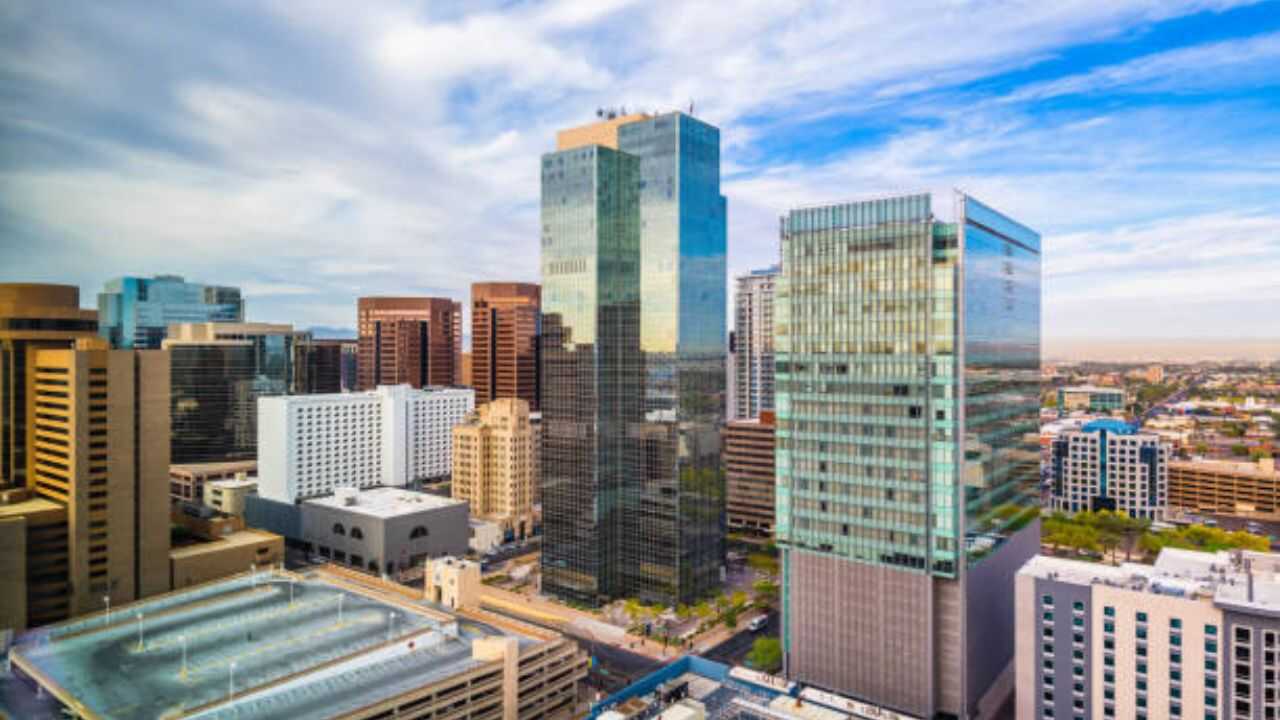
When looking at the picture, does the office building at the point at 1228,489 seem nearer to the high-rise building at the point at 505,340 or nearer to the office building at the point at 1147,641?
the office building at the point at 1147,641

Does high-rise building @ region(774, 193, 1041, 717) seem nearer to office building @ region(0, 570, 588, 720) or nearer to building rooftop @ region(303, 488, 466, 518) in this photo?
office building @ region(0, 570, 588, 720)

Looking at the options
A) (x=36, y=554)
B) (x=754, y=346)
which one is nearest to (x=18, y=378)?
(x=36, y=554)

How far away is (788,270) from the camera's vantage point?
36.1 metres

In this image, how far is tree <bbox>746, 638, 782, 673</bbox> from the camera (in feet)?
124

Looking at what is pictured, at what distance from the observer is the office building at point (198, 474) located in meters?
75.4

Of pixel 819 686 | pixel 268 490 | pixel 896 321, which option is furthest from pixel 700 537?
pixel 268 490

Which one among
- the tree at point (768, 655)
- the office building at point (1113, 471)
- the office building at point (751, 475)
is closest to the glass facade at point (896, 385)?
the tree at point (768, 655)

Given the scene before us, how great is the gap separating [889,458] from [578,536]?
23711 mm

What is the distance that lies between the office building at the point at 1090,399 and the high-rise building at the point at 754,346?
42.5m

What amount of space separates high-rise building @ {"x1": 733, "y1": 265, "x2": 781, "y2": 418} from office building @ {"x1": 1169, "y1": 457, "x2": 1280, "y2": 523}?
151 ft

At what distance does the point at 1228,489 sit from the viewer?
224 feet

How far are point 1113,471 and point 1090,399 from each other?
4283cm

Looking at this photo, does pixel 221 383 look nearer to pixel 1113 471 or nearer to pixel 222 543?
pixel 222 543

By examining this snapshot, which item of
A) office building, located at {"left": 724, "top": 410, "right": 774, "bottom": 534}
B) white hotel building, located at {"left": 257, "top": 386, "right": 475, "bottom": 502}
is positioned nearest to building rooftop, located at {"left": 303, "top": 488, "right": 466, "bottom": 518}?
white hotel building, located at {"left": 257, "top": 386, "right": 475, "bottom": 502}
